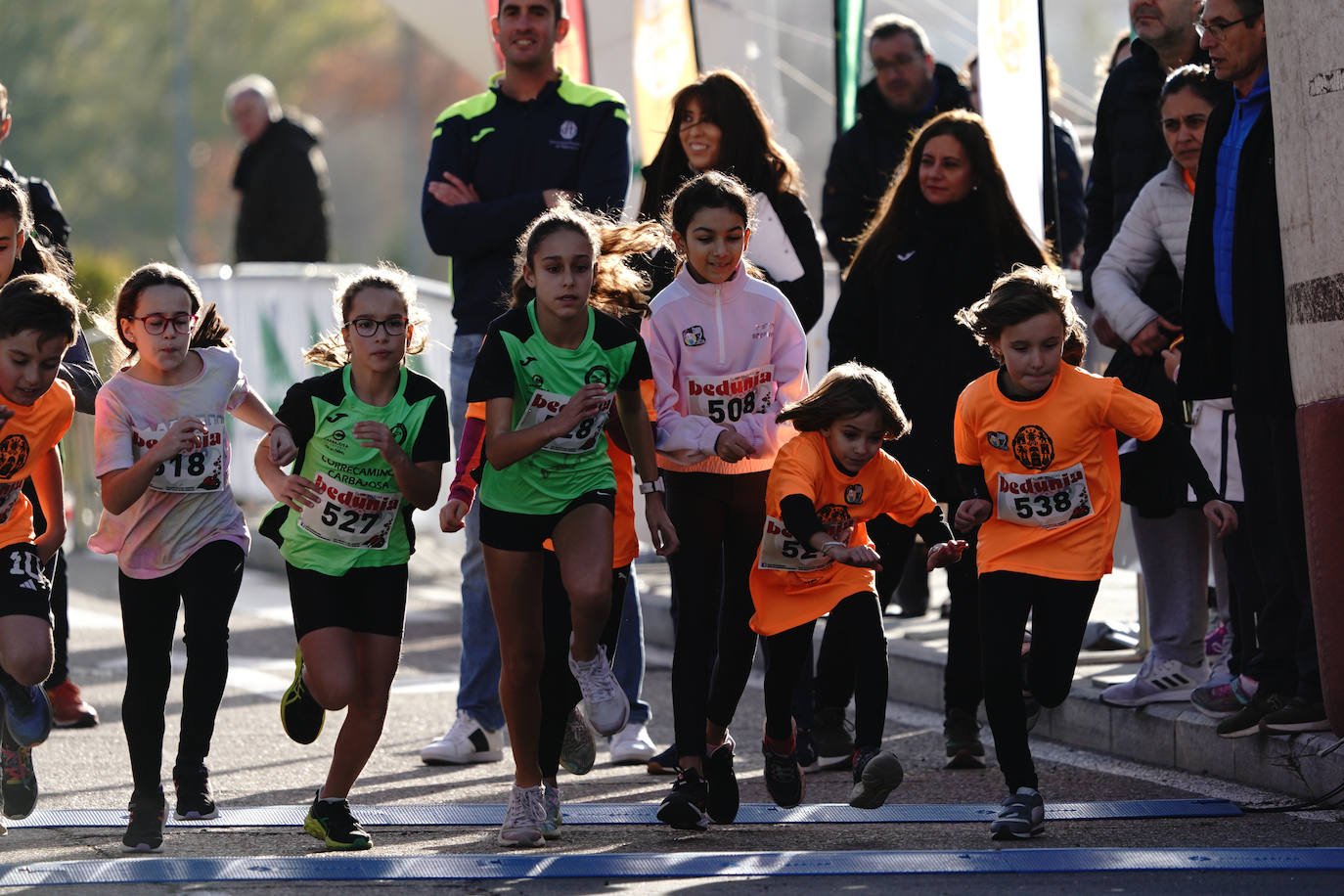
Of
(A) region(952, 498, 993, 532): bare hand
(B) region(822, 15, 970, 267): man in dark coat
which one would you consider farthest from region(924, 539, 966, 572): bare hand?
(B) region(822, 15, 970, 267): man in dark coat

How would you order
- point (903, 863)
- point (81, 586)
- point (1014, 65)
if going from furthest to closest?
point (81, 586) → point (1014, 65) → point (903, 863)

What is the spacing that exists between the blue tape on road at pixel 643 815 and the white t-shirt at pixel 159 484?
2.54ft

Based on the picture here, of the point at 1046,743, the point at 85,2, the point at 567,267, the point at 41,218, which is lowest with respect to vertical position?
the point at 1046,743

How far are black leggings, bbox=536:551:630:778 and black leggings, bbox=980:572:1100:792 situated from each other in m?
1.11

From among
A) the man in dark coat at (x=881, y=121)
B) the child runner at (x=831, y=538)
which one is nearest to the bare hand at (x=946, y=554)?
the child runner at (x=831, y=538)

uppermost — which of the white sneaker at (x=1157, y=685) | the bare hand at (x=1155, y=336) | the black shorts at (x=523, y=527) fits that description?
the bare hand at (x=1155, y=336)

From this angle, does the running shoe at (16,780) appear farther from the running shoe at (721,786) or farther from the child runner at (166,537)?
the running shoe at (721,786)

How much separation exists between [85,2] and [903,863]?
5292cm

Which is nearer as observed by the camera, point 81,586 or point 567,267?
point 567,267

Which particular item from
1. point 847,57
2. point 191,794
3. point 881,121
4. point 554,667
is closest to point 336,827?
point 191,794

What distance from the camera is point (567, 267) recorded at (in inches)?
233

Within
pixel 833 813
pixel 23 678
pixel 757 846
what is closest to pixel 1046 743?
pixel 833 813

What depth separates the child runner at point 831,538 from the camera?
609cm

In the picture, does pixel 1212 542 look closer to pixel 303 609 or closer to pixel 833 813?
pixel 833 813
